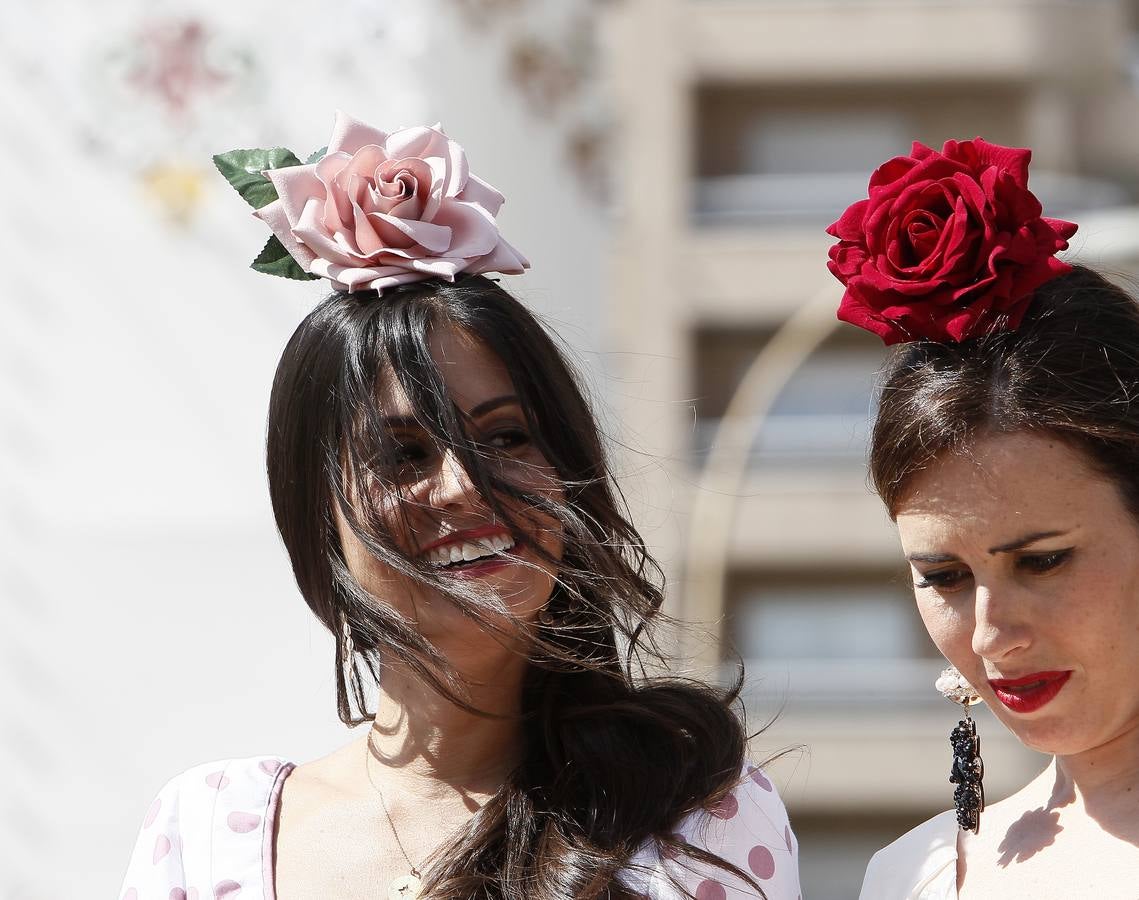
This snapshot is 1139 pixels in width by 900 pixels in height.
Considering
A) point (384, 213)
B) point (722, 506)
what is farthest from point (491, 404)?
point (722, 506)

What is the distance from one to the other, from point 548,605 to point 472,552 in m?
0.18

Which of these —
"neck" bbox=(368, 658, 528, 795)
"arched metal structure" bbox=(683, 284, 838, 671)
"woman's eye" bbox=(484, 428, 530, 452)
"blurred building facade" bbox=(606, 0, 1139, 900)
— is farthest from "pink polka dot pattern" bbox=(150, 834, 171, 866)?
"blurred building facade" bbox=(606, 0, 1139, 900)

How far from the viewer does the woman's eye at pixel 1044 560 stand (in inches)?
59.6

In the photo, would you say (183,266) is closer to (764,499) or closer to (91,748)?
(91,748)

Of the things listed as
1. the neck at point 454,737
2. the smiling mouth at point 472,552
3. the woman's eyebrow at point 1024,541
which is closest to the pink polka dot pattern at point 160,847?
the neck at point 454,737

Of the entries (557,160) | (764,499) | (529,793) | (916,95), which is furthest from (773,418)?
(529,793)

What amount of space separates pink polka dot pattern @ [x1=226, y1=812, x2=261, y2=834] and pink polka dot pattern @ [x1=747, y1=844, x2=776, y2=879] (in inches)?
21.5

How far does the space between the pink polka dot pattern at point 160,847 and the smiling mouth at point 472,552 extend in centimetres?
46

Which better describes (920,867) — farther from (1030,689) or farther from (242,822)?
(242,822)

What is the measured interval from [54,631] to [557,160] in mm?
1364

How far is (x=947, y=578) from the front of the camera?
1.59 meters

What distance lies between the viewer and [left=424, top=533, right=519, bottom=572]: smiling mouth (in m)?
1.74

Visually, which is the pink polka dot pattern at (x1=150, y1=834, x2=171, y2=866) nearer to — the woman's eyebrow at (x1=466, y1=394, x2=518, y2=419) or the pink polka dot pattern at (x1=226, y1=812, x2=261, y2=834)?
the pink polka dot pattern at (x1=226, y1=812, x2=261, y2=834)

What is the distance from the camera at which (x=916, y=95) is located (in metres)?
13.8
